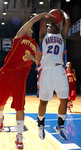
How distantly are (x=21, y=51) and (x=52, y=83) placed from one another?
0.57m

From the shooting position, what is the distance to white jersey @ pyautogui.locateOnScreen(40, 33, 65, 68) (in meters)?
2.81

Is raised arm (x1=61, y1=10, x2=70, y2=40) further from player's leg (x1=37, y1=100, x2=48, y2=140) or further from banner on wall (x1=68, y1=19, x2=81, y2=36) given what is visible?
banner on wall (x1=68, y1=19, x2=81, y2=36)

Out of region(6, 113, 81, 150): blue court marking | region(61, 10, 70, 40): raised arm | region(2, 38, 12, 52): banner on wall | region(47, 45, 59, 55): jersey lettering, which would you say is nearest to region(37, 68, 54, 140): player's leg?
region(47, 45, 59, 55): jersey lettering

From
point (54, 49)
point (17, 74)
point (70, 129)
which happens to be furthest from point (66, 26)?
point (70, 129)

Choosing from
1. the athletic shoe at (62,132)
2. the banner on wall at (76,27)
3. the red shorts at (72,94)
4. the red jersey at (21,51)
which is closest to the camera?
the athletic shoe at (62,132)

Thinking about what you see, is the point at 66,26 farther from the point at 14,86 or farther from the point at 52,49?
the point at 14,86

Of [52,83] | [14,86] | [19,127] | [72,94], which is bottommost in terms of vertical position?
[72,94]

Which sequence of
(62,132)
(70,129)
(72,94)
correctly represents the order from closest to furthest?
(62,132)
(70,129)
(72,94)

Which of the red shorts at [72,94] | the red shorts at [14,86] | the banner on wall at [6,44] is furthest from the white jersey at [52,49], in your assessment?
the banner on wall at [6,44]

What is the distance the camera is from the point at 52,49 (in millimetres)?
2811

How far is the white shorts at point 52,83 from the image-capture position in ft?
9.09

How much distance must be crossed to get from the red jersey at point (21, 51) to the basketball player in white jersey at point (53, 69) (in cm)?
21

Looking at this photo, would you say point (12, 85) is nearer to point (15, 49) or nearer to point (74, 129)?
point (15, 49)

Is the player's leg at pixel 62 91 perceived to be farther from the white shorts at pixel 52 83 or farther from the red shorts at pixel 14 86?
the red shorts at pixel 14 86
